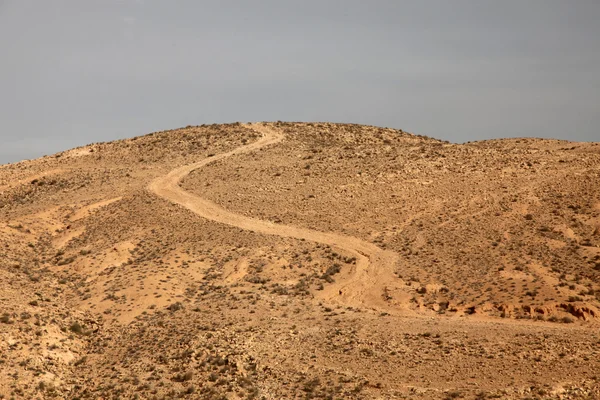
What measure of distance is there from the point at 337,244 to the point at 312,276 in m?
3.73

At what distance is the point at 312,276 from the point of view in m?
32.2

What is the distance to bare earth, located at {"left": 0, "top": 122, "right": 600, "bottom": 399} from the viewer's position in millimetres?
23312

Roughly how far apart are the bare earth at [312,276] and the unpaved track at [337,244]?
4.6 inches

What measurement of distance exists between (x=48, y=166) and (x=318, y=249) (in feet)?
98.9

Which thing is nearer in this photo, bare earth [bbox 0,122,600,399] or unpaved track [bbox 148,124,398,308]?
bare earth [bbox 0,122,600,399]

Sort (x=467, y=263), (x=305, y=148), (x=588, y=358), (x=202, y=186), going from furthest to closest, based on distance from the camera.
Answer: (x=305, y=148)
(x=202, y=186)
(x=467, y=263)
(x=588, y=358)

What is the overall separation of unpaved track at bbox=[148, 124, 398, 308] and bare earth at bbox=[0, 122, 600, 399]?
12cm

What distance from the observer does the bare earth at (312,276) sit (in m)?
23.3

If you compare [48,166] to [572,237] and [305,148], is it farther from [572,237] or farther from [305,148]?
[572,237]

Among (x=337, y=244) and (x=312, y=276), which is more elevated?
(x=337, y=244)

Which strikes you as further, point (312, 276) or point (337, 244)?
point (337, 244)

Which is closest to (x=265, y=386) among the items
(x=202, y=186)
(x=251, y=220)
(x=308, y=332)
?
(x=308, y=332)

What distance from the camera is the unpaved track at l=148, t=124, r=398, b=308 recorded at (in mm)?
30312

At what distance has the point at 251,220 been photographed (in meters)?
39.1
